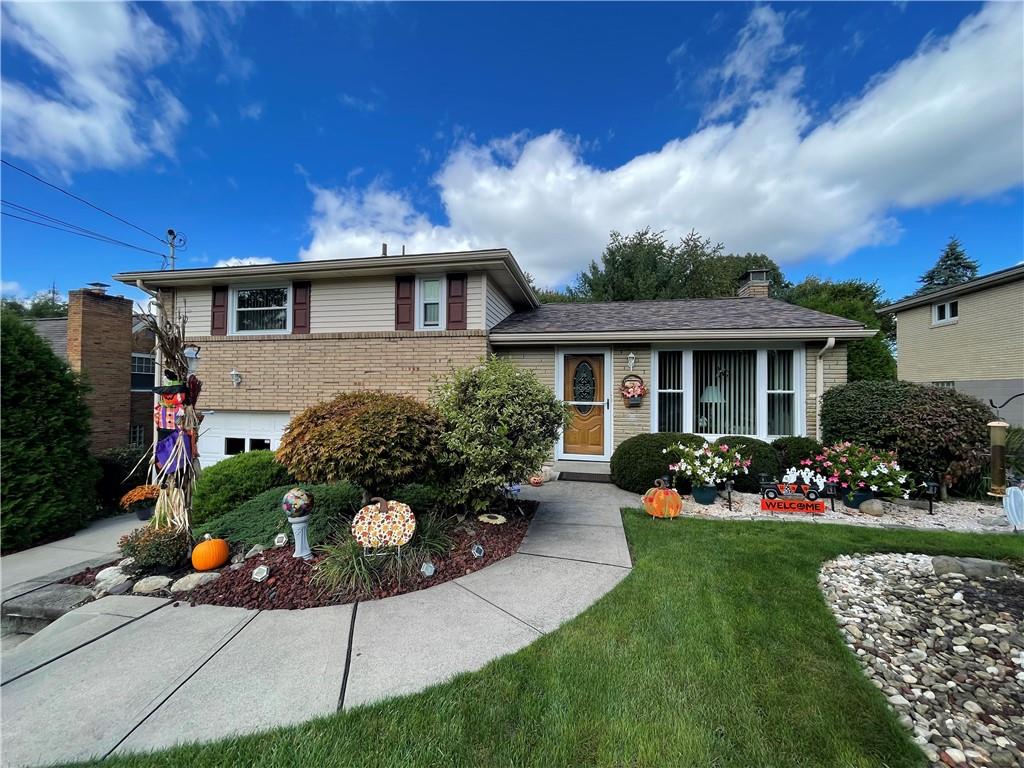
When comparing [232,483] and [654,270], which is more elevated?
[654,270]

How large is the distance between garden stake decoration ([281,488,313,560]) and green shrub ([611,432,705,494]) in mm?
4864

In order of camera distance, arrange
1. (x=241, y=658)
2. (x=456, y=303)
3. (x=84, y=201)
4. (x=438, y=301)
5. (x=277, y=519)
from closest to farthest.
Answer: (x=241, y=658) → (x=277, y=519) → (x=456, y=303) → (x=438, y=301) → (x=84, y=201)

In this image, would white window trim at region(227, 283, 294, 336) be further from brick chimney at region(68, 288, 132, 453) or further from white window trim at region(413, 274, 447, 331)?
brick chimney at region(68, 288, 132, 453)

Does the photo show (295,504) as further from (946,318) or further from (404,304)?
(946,318)

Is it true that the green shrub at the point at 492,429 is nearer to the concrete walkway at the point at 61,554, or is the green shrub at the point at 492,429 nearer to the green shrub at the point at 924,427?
the concrete walkway at the point at 61,554

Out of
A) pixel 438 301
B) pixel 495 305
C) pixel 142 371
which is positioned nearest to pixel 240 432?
pixel 438 301

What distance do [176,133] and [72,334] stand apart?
627 centimetres

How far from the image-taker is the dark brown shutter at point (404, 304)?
8.34m

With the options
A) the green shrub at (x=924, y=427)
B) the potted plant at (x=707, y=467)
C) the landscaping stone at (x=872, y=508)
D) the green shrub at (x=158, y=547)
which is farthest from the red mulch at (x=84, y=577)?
the green shrub at (x=924, y=427)

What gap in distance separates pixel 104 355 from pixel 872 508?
17815mm

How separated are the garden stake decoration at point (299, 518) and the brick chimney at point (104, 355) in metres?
11.4

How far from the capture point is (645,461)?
656 cm

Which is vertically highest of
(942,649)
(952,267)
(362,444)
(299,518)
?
(952,267)

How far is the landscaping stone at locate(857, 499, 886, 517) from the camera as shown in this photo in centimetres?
545
